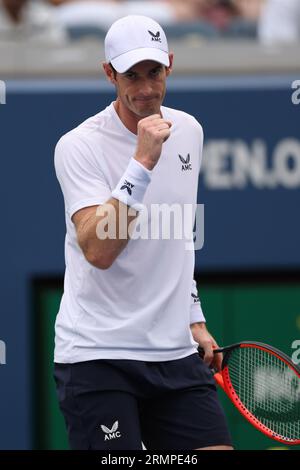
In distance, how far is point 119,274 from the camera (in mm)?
3324

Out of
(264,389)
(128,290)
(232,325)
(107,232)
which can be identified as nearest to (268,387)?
(264,389)

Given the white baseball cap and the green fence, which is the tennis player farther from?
the green fence

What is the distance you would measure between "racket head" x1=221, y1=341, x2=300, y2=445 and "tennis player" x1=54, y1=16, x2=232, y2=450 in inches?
10.5

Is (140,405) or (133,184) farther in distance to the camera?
(140,405)

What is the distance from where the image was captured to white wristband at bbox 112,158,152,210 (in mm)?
3121

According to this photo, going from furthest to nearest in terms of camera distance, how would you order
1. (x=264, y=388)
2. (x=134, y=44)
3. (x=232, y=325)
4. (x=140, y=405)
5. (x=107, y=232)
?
(x=232, y=325) < (x=264, y=388) < (x=140, y=405) < (x=134, y=44) < (x=107, y=232)

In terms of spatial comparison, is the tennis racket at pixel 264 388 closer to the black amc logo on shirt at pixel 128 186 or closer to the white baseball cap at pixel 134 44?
the black amc logo on shirt at pixel 128 186

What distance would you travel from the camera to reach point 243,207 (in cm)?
593

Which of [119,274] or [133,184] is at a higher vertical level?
[133,184]

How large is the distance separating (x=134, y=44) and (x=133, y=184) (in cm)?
40

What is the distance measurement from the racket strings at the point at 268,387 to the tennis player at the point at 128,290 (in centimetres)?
29

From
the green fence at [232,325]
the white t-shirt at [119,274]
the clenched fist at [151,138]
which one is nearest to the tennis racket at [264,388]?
the white t-shirt at [119,274]

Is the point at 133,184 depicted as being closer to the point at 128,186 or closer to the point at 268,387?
the point at 128,186

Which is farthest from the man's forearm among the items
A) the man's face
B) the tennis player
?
the man's face
